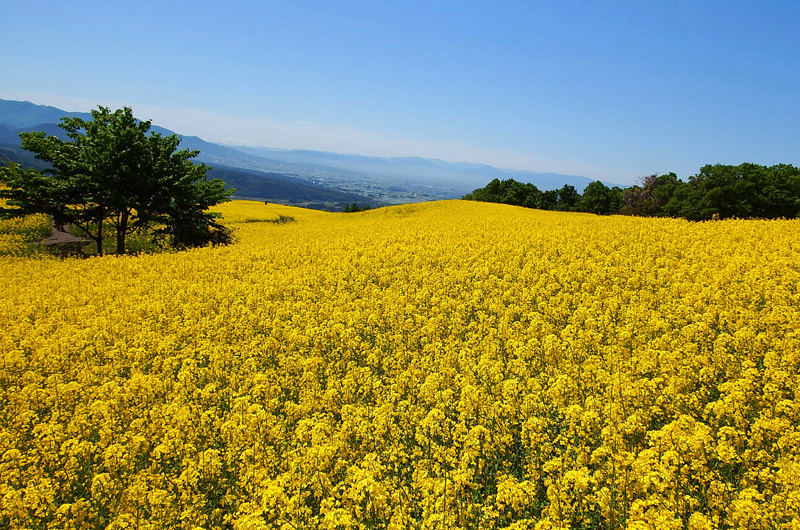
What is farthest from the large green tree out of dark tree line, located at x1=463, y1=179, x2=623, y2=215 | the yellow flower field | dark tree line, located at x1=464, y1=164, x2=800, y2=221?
dark tree line, located at x1=463, y1=179, x2=623, y2=215

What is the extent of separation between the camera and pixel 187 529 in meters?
4.26

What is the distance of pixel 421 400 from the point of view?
6.13 m

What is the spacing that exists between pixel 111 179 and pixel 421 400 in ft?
71.3

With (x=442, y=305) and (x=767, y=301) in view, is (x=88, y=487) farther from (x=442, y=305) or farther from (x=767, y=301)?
(x=767, y=301)

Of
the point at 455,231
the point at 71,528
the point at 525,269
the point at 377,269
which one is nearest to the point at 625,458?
the point at 71,528

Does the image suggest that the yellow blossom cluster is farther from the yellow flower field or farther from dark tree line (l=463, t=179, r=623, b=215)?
dark tree line (l=463, t=179, r=623, b=215)

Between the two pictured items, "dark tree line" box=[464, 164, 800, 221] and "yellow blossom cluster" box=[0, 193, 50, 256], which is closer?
"yellow blossom cluster" box=[0, 193, 50, 256]

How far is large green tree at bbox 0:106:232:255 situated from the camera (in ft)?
65.6

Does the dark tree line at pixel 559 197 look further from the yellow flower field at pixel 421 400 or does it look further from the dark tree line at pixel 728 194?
the yellow flower field at pixel 421 400

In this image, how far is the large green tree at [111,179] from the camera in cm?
1998

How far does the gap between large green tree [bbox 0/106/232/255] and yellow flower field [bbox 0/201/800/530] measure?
9.90 metres

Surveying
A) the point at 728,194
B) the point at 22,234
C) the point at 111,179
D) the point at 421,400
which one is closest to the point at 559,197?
the point at 728,194

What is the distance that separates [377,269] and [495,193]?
229ft

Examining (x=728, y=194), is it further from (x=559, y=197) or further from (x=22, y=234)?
(x=22, y=234)
